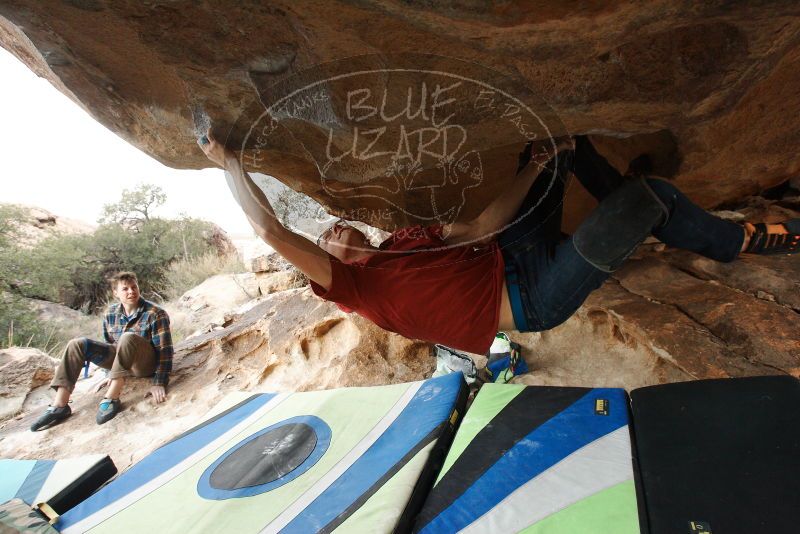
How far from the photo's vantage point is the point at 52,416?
351 centimetres

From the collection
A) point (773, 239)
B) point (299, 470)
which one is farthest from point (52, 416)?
point (773, 239)

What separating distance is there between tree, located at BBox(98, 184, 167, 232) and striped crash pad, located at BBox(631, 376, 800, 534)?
14.1m

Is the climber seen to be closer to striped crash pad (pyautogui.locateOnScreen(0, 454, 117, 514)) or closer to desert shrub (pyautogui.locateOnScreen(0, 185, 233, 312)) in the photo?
striped crash pad (pyautogui.locateOnScreen(0, 454, 117, 514))

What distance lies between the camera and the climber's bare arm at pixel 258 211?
4.00 feet

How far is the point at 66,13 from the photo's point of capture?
109 cm

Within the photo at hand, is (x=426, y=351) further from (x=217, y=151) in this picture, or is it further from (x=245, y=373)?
(x=217, y=151)

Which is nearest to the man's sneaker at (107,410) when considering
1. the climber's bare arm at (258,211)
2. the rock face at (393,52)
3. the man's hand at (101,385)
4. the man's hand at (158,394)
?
the man's hand at (158,394)

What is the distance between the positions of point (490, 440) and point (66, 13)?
2.13 m

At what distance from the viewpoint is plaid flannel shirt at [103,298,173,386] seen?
3.76 meters

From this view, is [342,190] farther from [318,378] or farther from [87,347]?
[87,347]

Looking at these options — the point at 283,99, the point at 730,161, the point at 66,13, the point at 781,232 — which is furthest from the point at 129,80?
the point at 730,161

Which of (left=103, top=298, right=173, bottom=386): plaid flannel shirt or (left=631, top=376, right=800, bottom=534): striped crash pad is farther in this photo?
(left=103, top=298, right=173, bottom=386): plaid flannel shirt

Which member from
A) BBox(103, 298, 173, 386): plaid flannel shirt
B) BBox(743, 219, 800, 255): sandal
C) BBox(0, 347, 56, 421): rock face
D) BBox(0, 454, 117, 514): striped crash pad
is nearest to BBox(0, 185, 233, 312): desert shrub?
BBox(0, 347, 56, 421): rock face

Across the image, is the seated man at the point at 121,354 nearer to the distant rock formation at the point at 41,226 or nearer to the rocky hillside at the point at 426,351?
the rocky hillside at the point at 426,351
